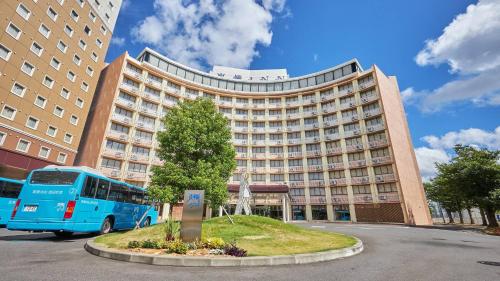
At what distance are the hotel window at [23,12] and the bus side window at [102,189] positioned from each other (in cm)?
2602

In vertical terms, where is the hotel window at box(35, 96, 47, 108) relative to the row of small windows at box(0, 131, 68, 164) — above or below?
above

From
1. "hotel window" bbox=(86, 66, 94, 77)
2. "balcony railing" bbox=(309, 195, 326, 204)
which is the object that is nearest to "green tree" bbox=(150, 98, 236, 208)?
"hotel window" bbox=(86, 66, 94, 77)

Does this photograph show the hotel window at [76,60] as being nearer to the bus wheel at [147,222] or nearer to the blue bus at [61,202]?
A: the bus wheel at [147,222]

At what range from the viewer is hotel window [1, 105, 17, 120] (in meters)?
24.6

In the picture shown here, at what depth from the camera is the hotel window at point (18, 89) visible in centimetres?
2552

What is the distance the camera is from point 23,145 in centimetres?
2612

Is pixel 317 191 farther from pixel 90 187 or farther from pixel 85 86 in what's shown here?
pixel 85 86

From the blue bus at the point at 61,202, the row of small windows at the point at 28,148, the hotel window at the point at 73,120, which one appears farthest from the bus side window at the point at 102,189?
the hotel window at the point at 73,120

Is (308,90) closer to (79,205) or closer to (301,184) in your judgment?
(301,184)

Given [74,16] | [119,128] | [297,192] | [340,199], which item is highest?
[74,16]

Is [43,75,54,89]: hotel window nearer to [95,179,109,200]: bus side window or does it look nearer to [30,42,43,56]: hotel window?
[30,42,43,56]: hotel window

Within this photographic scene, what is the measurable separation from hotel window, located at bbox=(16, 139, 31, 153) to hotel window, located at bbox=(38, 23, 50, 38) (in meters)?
12.8

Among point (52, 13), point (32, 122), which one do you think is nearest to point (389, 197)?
point (32, 122)

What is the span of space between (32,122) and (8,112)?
254 centimetres
